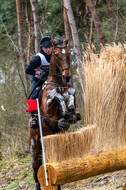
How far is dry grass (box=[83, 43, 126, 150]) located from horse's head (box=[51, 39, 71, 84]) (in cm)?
99

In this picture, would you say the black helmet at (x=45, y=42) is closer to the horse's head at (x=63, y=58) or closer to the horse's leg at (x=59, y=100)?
the horse's head at (x=63, y=58)

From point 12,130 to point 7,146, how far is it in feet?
1.82

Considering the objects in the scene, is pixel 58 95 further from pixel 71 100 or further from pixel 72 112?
pixel 72 112

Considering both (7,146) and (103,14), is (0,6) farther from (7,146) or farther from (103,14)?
(7,146)

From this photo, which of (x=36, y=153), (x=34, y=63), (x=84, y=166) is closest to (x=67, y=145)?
(x=84, y=166)

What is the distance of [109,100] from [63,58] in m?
1.46

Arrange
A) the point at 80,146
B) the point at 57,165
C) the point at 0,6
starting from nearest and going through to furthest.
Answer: the point at 57,165 < the point at 80,146 < the point at 0,6

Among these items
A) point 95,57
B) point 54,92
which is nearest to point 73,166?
point 95,57

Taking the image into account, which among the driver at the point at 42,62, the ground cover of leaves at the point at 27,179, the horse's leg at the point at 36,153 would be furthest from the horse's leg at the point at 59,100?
the ground cover of leaves at the point at 27,179

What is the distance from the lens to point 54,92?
15.7 feet

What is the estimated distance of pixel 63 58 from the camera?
4609mm

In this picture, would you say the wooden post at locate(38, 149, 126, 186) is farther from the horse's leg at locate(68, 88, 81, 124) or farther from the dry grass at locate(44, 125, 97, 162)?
the horse's leg at locate(68, 88, 81, 124)

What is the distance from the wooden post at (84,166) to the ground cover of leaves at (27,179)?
206 centimetres

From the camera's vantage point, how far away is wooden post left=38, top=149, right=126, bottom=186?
2846mm
